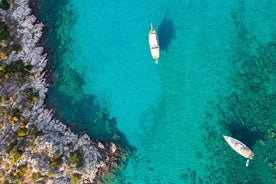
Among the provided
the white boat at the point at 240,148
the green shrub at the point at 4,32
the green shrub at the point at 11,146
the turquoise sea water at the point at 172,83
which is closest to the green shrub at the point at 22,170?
the green shrub at the point at 11,146

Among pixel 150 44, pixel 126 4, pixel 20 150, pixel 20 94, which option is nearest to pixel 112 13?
pixel 126 4

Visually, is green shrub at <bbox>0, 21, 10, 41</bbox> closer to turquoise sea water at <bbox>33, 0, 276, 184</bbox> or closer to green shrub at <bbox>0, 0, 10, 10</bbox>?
green shrub at <bbox>0, 0, 10, 10</bbox>

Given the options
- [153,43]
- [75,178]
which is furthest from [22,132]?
[153,43]

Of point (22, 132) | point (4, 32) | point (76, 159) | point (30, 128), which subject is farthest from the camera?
point (30, 128)

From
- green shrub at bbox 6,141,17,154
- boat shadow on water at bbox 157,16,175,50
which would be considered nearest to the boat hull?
boat shadow on water at bbox 157,16,175,50

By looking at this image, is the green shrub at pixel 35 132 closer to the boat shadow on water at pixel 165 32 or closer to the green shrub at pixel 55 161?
the green shrub at pixel 55 161

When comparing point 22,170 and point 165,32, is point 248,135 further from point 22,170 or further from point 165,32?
point 22,170

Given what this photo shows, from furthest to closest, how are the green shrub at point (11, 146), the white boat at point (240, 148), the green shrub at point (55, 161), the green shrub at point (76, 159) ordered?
1. the green shrub at point (76, 159)
2. the green shrub at point (55, 161)
3. the green shrub at point (11, 146)
4. the white boat at point (240, 148)
